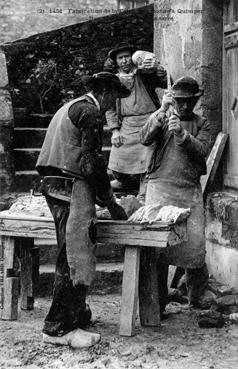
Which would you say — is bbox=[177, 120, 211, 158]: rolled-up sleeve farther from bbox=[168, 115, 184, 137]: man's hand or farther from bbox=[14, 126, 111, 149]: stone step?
bbox=[14, 126, 111, 149]: stone step

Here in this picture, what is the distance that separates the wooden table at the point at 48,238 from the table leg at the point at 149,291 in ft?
0.20

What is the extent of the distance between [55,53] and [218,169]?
3878mm

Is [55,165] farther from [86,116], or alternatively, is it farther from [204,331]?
[204,331]

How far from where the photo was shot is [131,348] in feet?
16.3

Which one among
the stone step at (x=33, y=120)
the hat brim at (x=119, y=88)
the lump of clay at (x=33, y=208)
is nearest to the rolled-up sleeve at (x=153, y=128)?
the hat brim at (x=119, y=88)

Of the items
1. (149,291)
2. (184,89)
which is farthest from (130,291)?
(184,89)

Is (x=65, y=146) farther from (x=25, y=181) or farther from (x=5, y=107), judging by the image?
(x=5, y=107)

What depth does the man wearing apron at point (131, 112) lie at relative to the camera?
7.00m

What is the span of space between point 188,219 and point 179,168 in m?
0.47

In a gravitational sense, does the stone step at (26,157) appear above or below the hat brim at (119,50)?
below

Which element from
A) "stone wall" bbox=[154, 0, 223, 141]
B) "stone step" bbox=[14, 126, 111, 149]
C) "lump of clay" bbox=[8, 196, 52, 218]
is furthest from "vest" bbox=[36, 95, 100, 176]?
"stone step" bbox=[14, 126, 111, 149]

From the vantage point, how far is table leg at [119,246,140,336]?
205 inches

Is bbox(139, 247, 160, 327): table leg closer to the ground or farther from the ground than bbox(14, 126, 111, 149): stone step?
closer to the ground

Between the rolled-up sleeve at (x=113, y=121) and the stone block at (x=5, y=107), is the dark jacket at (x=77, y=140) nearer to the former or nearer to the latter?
the rolled-up sleeve at (x=113, y=121)
